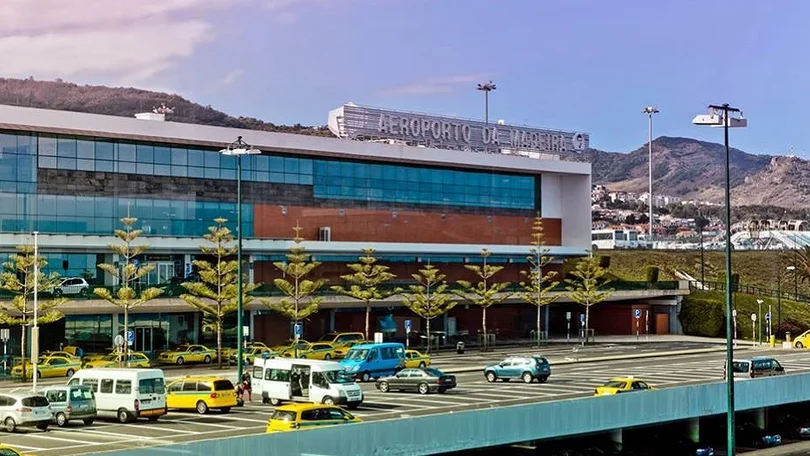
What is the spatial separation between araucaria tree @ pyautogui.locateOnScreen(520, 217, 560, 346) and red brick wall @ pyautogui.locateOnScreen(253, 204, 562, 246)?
150 centimetres

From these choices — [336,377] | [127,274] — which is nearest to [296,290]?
[127,274]

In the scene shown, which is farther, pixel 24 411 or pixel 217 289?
pixel 217 289

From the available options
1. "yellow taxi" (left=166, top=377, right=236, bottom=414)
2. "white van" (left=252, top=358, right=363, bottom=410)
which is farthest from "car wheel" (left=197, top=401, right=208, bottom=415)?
"white van" (left=252, top=358, right=363, bottom=410)

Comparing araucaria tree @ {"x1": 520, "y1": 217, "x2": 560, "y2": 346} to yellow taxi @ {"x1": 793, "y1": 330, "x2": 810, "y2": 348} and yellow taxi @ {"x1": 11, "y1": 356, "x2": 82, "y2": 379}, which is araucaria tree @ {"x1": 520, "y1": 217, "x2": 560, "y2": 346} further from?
yellow taxi @ {"x1": 11, "y1": 356, "x2": 82, "y2": 379}

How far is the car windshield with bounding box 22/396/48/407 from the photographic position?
3672 cm

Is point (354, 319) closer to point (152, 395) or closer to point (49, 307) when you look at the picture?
→ point (49, 307)

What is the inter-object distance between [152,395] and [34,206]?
31.0 meters

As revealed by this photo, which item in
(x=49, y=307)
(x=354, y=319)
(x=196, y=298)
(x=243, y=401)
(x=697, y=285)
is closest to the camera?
(x=243, y=401)

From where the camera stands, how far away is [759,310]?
9656 cm

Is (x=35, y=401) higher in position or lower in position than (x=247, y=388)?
higher

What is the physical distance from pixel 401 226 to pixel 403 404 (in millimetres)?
43461

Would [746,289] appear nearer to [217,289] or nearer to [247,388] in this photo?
[217,289]

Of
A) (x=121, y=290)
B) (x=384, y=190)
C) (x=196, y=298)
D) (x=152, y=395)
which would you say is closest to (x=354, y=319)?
(x=384, y=190)

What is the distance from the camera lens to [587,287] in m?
88.7
